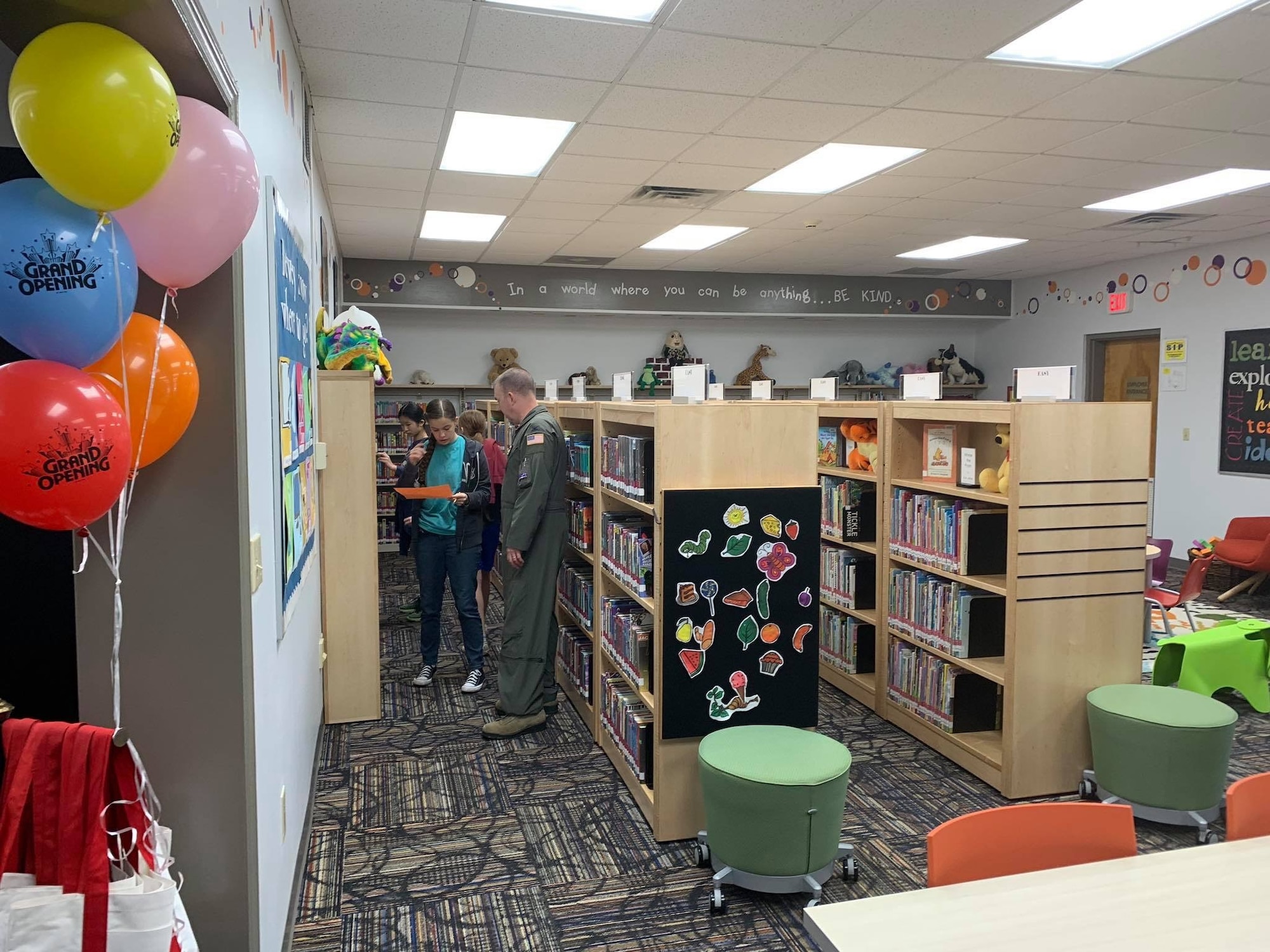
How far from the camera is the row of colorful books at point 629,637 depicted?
3.41m

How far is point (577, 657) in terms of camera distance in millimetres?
4453

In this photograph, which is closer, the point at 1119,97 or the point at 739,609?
the point at 739,609

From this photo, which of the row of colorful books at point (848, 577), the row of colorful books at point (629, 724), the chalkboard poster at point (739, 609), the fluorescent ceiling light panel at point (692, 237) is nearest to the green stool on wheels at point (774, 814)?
the chalkboard poster at point (739, 609)

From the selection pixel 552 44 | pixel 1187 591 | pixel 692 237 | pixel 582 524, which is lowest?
pixel 1187 591

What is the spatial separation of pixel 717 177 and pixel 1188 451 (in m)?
5.59

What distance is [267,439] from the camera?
2238 millimetres

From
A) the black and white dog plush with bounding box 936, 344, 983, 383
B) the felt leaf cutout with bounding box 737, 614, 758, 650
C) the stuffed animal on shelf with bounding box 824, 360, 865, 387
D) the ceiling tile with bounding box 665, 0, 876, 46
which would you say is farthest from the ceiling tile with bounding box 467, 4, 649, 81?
the black and white dog plush with bounding box 936, 344, 983, 383

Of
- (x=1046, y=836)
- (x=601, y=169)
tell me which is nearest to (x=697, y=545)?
(x=1046, y=836)

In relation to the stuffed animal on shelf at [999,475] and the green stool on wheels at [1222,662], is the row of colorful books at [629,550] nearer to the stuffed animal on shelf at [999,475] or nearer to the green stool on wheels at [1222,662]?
the stuffed animal on shelf at [999,475]

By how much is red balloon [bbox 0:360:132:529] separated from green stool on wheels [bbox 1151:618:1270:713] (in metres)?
4.31

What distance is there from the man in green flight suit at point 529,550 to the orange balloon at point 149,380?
2.41 m

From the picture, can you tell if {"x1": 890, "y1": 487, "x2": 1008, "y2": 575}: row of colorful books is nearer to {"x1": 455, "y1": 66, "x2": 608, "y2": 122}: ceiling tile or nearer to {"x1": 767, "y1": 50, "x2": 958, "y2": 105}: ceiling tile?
{"x1": 767, "y1": 50, "x2": 958, "y2": 105}: ceiling tile

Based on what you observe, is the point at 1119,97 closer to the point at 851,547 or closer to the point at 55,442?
the point at 851,547

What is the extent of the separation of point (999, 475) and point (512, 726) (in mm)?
2429
